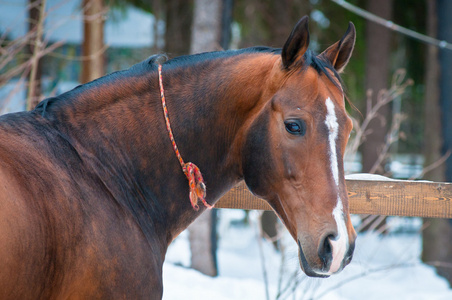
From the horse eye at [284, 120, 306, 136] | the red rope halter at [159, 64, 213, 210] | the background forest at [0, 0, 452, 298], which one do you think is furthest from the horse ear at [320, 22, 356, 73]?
the background forest at [0, 0, 452, 298]

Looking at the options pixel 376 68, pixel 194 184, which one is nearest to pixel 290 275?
pixel 194 184

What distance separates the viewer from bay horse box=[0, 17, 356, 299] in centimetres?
180

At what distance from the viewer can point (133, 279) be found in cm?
194

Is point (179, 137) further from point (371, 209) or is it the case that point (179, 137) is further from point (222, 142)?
point (371, 209)

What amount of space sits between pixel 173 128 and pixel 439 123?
23.9 feet

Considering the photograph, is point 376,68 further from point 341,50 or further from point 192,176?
point 192,176

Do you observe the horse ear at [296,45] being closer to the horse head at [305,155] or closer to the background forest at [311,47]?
the horse head at [305,155]

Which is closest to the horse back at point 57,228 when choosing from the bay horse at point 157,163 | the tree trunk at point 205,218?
the bay horse at point 157,163

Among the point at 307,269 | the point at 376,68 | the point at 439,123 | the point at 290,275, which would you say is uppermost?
the point at 307,269

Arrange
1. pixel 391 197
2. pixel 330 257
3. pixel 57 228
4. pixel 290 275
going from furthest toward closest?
pixel 290 275, pixel 391 197, pixel 330 257, pixel 57 228

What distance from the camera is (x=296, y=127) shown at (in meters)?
2.06

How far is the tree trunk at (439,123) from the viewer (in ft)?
26.7

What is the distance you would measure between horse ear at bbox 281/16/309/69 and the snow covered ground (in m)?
1.20

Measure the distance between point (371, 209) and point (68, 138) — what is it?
6.47 feet
